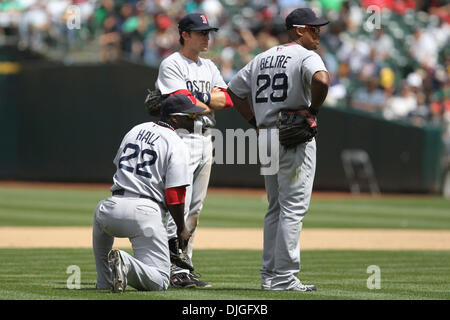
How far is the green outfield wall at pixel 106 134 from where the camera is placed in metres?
20.8

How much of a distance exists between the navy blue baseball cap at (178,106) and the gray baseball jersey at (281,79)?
527 mm

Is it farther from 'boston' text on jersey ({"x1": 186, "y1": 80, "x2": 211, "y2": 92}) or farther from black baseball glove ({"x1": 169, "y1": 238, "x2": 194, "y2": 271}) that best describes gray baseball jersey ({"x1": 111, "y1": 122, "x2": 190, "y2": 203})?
'boston' text on jersey ({"x1": 186, "y1": 80, "x2": 211, "y2": 92})

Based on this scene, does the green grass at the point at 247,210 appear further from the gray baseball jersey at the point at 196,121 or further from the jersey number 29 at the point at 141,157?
the jersey number 29 at the point at 141,157

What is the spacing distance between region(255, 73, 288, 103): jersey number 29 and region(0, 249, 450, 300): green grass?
4.72 feet

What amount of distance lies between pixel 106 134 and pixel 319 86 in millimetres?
17186

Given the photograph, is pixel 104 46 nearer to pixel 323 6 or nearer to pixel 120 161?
pixel 323 6

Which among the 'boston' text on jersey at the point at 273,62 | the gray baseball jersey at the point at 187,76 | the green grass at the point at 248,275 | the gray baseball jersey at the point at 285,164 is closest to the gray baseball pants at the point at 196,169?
the gray baseball jersey at the point at 187,76

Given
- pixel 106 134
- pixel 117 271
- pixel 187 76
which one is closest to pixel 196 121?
pixel 187 76

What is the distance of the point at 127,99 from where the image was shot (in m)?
23.4

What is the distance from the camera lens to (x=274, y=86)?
707 centimetres

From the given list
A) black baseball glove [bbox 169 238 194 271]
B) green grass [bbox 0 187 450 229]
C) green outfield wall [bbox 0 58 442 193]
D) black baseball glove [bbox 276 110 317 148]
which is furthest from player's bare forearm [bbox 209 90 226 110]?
green outfield wall [bbox 0 58 442 193]

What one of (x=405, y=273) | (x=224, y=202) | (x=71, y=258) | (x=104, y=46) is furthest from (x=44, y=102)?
(x=405, y=273)

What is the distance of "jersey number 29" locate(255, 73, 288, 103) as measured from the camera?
702 centimetres

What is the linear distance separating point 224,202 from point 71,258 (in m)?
9.66
